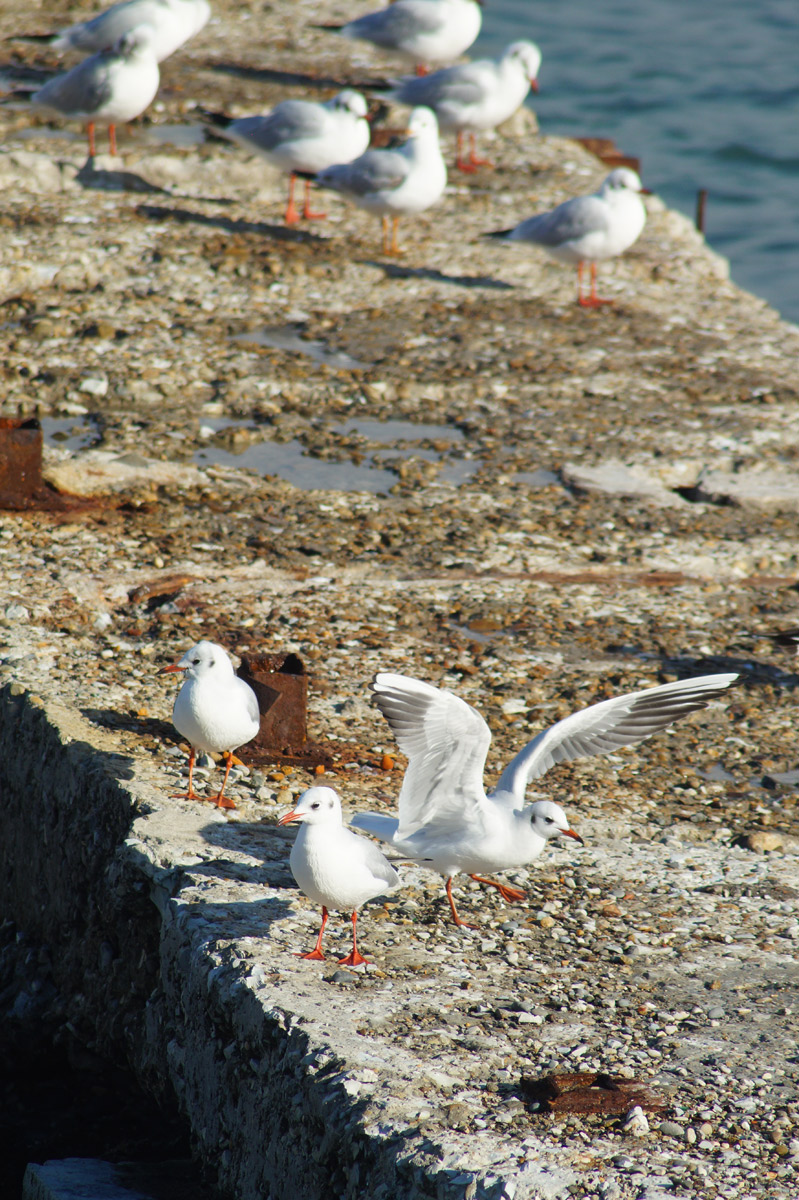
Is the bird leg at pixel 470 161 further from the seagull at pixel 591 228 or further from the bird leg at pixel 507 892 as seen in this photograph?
the bird leg at pixel 507 892

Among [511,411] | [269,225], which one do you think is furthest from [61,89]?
[511,411]

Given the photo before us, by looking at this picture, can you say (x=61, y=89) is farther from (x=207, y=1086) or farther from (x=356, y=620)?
(x=207, y=1086)

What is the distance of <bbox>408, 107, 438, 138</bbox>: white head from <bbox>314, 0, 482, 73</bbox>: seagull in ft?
6.97

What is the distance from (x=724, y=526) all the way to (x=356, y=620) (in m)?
1.68

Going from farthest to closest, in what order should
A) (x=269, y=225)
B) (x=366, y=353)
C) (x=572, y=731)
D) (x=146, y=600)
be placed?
(x=269, y=225) → (x=366, y=353) → (x=146, y=600) → (x=572, y=731)

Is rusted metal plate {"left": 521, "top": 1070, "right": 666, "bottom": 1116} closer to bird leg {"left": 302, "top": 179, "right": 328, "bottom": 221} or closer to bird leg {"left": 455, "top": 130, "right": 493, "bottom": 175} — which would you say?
bird leg {"left": 302, "top": 179, "right": 328, "bottom": 221}

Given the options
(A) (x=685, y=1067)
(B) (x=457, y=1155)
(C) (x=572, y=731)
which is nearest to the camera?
(B) (x=457, y=1155)

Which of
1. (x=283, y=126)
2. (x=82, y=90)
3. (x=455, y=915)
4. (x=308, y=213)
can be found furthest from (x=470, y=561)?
(x=82, y=90)

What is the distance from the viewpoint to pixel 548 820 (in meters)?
2.95

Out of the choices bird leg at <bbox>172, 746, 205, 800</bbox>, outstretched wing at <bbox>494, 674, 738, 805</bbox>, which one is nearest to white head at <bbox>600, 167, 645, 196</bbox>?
outstretched wing at <bbox>494, 674, 738, 805</bbox>

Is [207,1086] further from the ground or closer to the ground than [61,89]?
closer to the ground

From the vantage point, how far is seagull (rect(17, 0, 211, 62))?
8.79 meters

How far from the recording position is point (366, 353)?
646 centimetres

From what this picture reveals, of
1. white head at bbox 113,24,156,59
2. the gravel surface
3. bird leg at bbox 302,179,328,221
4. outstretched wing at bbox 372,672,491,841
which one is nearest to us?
the gravel surface
